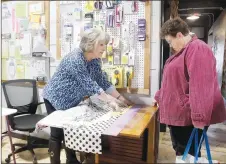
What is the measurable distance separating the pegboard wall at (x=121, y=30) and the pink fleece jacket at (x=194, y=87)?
1.32 ft

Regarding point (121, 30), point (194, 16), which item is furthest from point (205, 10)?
point (121, 30)

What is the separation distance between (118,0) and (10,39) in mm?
852

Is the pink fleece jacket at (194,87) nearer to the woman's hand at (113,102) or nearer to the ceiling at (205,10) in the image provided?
the ceiling at (205,10)

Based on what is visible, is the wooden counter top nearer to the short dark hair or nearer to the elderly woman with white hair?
the elderly woman with white hair

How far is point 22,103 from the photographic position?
1.61 meters

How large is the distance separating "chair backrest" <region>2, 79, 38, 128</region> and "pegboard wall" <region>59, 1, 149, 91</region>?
0.44 metres

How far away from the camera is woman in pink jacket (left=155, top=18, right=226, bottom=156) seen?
798mm

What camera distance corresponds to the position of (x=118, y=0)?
4.40 feet

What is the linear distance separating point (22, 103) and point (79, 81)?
0.71 metres

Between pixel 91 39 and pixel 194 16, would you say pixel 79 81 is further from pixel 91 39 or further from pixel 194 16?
pixel 194 16

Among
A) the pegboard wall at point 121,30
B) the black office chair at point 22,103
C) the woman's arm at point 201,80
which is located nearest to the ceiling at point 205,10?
the woman's arm at point 201,80

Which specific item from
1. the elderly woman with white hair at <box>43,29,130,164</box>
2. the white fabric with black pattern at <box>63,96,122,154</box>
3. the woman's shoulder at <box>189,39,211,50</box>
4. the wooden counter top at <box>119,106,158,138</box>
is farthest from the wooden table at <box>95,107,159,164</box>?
the woman's shoulder at <box>189,39,211,50</box>

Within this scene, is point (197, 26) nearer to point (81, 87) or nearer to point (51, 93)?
point (81, 87)

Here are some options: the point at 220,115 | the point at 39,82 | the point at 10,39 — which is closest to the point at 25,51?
the point at 10,39
